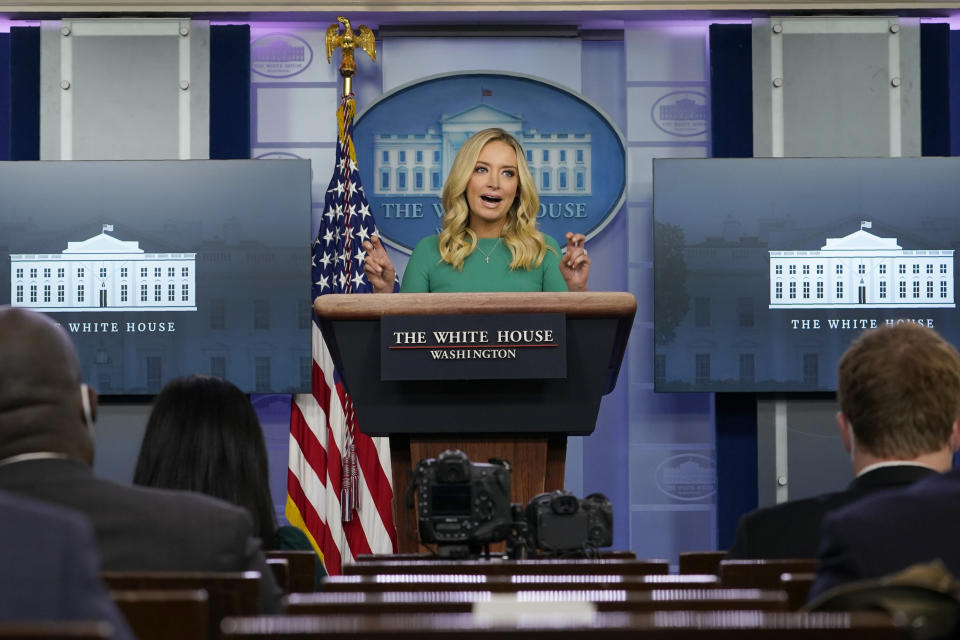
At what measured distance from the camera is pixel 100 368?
6.40 m

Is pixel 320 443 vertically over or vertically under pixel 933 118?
under

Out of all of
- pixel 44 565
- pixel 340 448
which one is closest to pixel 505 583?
pixel 44 565

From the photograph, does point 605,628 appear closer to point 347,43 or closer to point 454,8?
point 347,43

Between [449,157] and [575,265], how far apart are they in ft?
9.93

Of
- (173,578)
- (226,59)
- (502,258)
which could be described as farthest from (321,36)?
(173,578)

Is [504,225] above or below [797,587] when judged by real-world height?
above

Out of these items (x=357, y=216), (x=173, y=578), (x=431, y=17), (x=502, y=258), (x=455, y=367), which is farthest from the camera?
(x=431, y=17)

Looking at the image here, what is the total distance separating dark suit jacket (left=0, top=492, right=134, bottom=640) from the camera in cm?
105

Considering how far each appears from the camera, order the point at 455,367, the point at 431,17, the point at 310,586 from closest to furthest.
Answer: the point at 310,586, the point at 455,367, the point at 431,17

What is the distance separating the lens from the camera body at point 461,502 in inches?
105

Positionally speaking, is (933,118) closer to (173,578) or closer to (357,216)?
(357,216)

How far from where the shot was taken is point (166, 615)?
1.21m

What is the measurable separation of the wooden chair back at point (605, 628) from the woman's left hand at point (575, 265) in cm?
265

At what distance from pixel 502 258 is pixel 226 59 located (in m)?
3.23
